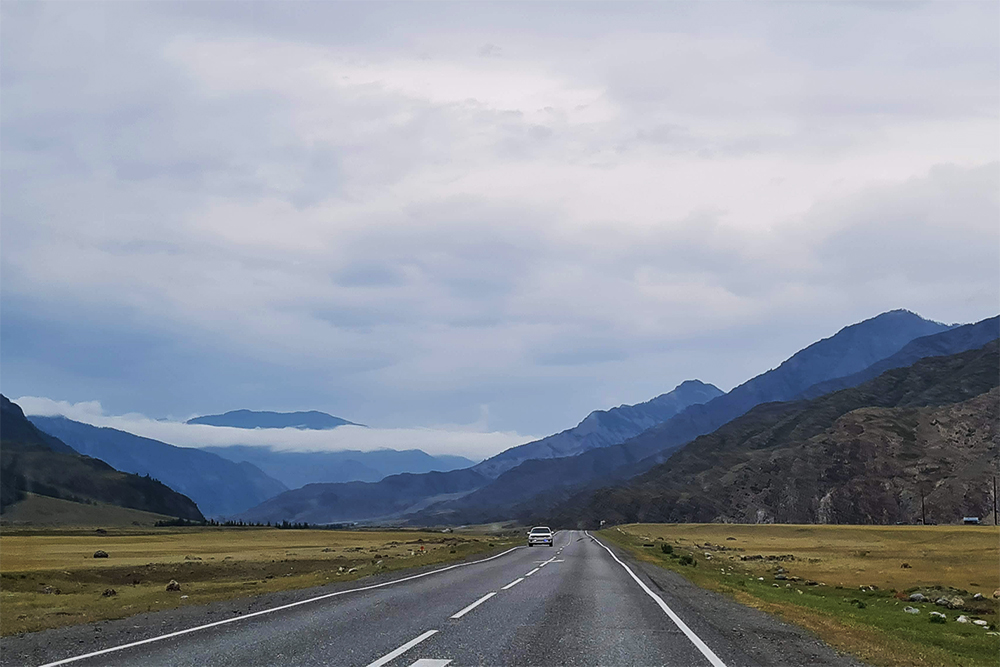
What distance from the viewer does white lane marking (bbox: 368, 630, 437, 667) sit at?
14.2 meters

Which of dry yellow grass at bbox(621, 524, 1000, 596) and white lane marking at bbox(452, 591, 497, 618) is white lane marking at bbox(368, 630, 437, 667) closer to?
white lane marking at bbox(452, 591, 497, 618)

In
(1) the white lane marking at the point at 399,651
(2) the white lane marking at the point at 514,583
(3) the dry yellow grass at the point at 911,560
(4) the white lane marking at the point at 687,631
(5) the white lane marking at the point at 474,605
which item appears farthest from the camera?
(3) the dry yellow grass at the point at 911,560

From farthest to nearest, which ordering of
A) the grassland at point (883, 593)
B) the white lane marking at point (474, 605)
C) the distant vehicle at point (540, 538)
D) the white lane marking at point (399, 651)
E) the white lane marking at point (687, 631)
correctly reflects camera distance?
the distant vehicle at point (540, 538) < the white lane marking at point (474, 605) < the grassland at point (883, 593) < the white lane marking at point (687, 631) < the white lane marking at point (399, 651)

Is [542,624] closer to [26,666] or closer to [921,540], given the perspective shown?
[26,666]

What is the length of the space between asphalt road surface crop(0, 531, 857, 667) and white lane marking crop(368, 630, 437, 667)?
0.07 ft

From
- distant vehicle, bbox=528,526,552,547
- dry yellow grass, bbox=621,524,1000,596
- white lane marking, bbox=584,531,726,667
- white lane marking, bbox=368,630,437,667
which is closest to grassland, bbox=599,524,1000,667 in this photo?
dry yellow grass, bbox=621,524,1000,596

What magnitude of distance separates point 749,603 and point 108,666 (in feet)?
64.1

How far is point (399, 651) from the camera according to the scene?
1529cm

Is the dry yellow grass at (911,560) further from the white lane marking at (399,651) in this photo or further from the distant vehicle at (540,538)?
the white lane marking at (399,651)

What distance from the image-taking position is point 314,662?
47.3 feet

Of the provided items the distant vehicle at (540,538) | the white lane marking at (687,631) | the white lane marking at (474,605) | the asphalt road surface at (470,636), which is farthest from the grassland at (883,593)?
the distant vehicle at (540,538)

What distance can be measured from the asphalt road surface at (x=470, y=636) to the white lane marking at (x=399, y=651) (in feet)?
0.07

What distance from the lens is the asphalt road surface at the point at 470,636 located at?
1497 centimetres

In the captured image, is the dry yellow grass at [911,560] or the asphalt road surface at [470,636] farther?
the dry yellow grass at [911,560]
